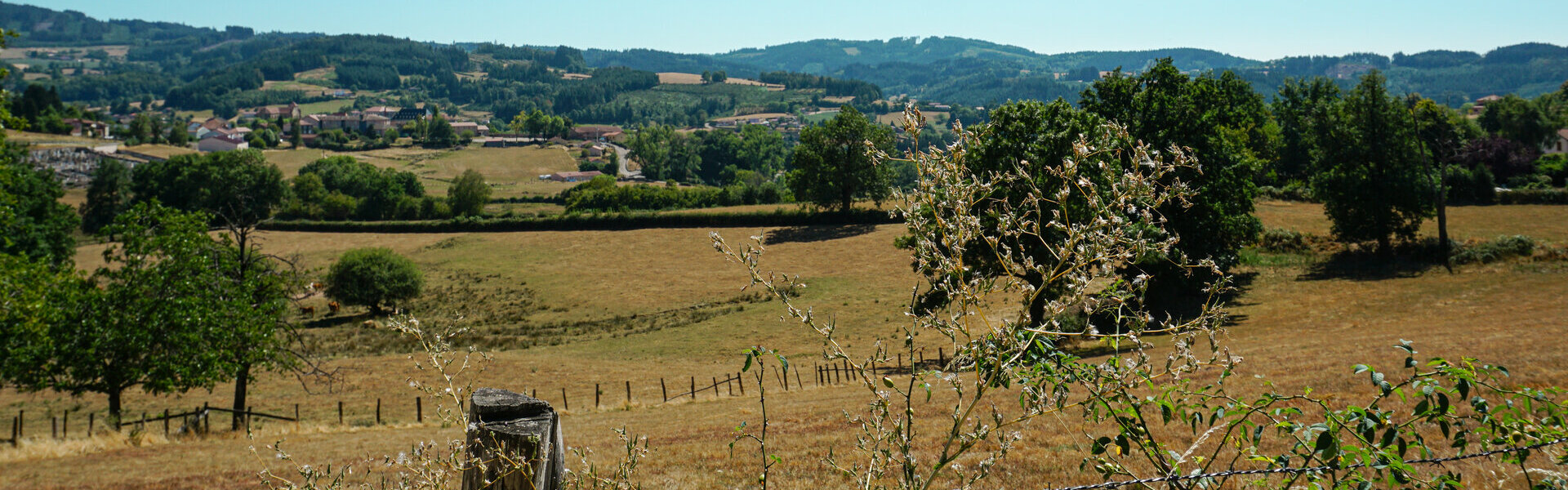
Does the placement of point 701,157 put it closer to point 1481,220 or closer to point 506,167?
point 506,167

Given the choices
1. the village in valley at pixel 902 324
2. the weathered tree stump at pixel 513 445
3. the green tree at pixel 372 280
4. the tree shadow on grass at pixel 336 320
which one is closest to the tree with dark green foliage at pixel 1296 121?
the village in valley at pixel 902 324

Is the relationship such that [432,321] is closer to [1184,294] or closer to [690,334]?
[690,334]

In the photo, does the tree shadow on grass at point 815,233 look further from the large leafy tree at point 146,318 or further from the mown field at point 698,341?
the large leafy tree at point 146,318

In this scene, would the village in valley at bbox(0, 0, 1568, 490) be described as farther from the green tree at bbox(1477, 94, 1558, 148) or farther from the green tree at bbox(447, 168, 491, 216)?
the green tree at bbox(447, 168, 491, 216)

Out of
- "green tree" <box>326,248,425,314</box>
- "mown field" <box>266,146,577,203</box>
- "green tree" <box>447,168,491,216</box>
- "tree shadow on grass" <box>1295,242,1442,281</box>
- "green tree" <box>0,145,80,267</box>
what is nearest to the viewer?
"tree shadow on grass" <box>1295,242,1442,281</box>

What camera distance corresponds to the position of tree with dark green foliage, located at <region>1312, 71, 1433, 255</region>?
136ft

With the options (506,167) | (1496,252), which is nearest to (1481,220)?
(1496,252)

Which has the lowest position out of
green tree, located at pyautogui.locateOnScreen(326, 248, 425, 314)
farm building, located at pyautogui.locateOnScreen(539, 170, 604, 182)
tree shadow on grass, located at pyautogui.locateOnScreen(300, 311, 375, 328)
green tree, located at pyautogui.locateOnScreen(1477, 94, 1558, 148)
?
tree shadow on grass, located at pyautogui.locateOnScreen(300, 311, 375, 328)

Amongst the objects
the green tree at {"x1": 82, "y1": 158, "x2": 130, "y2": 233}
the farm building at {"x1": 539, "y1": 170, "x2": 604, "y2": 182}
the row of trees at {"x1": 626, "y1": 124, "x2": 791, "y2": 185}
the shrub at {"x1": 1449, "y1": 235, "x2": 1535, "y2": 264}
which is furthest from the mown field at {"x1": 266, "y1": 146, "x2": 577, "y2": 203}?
the shrub at {"x1": 1449, "y1": 235, "x2": 1535, "y2": 264}

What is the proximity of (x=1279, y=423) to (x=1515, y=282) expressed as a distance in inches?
1607

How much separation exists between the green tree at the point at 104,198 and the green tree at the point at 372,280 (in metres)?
60.7

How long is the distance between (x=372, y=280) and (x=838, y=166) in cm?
3730

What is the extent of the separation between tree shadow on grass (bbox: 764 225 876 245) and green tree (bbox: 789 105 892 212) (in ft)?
7.82

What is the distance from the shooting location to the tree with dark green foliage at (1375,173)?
41.5 meters
